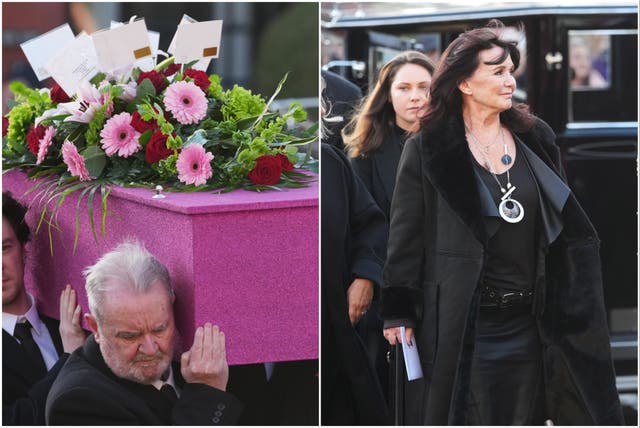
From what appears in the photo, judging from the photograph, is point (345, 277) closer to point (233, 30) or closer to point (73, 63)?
point (73, 63)

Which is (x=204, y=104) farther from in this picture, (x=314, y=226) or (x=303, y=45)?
(x=303, y=45)

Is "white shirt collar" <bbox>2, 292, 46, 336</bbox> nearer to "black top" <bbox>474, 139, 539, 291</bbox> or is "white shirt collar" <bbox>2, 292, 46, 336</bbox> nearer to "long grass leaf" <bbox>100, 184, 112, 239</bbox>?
"long grass leaf" <bbox>100, 184, 112, 239</bbox>

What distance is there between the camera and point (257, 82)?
35.1ft

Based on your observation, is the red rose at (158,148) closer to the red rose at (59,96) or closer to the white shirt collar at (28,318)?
the red rose at (59,96)

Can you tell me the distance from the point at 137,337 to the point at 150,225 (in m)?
0.34

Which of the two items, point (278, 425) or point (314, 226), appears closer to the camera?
point (314, 226)

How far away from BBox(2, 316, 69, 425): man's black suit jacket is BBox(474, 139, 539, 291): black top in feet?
4.56

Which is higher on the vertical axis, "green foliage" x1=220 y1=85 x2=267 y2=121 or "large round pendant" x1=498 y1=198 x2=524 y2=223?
"green foliage" x1=220 y1=85 x2=267 y2=121

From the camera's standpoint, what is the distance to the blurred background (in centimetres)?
923

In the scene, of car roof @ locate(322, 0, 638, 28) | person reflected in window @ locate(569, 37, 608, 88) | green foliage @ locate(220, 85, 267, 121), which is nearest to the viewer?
green foliage @ locate(220, 85, 267, 121)

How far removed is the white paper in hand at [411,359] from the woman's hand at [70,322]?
102 centimetres

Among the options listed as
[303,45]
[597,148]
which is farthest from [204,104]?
[303,45]

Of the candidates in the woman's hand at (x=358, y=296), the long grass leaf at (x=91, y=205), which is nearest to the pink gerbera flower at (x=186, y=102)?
the long grass leaf at (x=91, y=205)

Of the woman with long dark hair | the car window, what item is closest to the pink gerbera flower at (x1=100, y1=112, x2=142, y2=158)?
the woman with long dark hair
